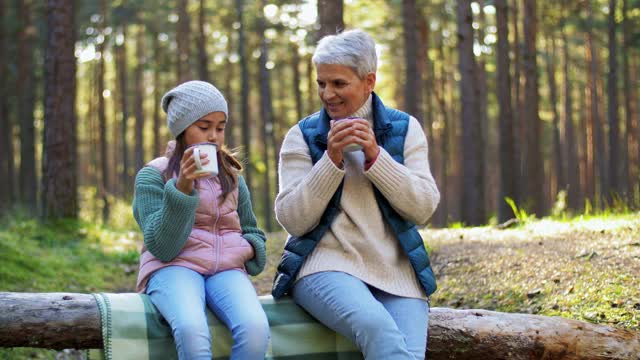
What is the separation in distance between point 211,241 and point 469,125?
1126 centimetres

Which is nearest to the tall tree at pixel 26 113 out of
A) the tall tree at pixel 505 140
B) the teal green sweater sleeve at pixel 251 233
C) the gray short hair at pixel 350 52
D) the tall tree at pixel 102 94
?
the tall tree at pixel 102 94

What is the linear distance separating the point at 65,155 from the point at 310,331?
9.61 meters

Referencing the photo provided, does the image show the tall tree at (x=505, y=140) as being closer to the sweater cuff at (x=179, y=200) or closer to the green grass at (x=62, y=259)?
the green grass at (x=62, y=259)

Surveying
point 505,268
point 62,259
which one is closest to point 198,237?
point 505,268

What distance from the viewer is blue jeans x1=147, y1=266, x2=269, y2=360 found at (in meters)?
3.50

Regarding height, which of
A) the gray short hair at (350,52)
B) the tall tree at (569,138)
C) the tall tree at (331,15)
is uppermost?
the tall tree at (331,15)

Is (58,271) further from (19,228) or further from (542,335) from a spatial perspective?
(542,335)

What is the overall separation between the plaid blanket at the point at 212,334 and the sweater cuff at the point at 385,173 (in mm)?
772

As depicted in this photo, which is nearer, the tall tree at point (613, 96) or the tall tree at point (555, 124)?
the tall tree at point (613, 96)

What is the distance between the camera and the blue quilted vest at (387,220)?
388 cm

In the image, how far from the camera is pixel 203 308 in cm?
365

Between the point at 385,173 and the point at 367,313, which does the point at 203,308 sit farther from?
the point at 385,173

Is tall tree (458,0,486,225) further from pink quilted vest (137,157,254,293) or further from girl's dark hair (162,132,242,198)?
pink quilted vest (137,157,254,293)

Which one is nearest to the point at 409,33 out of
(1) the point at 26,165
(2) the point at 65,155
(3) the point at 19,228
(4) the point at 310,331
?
(2) the point at 65,155
